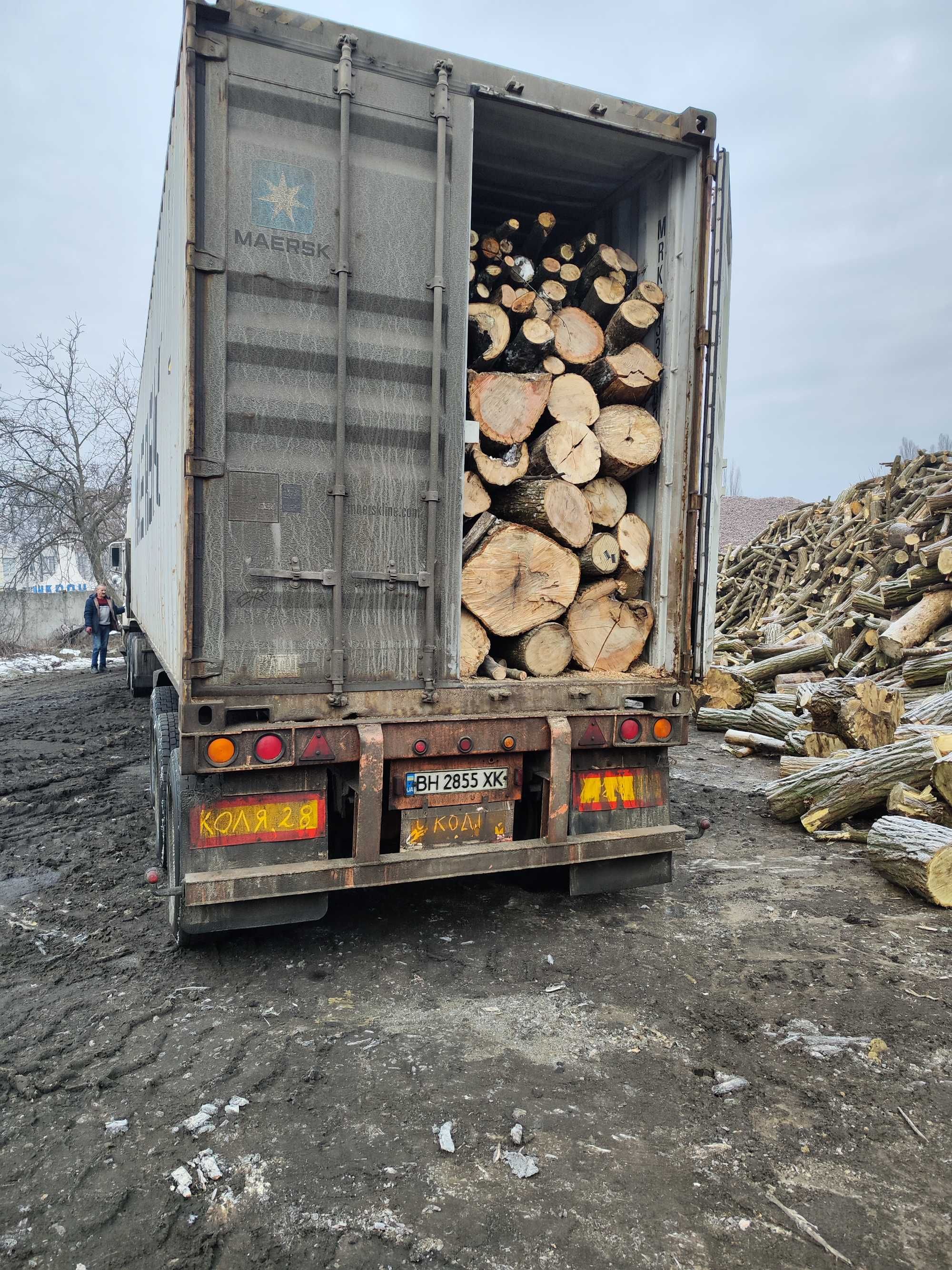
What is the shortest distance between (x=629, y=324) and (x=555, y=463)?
89 centimetres

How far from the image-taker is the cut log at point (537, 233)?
4.47 meters

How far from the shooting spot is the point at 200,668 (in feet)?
10.1

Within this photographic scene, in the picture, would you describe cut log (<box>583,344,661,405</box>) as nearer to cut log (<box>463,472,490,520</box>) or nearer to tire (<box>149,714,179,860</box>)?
cut log (<box>463,472,490,520</box>)

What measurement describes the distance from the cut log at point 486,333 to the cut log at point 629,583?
133 cm

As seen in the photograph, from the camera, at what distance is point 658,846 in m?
3.95

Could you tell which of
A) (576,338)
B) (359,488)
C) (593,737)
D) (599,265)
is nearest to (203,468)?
(359,488)

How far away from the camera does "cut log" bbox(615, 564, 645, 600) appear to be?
422cm

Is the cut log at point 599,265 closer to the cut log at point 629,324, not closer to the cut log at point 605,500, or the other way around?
the cut log at point 629,324

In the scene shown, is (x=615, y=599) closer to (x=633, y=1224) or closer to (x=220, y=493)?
(x=220, y=493)

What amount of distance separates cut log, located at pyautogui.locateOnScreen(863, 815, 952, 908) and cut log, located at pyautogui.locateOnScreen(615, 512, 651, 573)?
211 centimetres

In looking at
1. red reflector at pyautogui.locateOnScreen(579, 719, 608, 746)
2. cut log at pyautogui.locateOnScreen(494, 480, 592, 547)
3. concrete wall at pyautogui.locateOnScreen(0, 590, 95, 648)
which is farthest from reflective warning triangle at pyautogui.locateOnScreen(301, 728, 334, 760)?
concrete wall at pyautogui.locateOnScreen(0, 590, 95, 648)

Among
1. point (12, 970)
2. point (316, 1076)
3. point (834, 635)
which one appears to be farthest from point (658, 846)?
point (834, 635)

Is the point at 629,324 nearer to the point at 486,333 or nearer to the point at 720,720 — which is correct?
the point at 486,333

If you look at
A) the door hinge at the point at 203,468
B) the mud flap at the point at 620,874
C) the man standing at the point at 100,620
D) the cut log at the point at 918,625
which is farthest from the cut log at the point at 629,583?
the man standing at the point at 100,620
